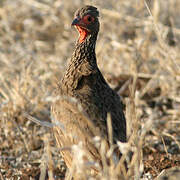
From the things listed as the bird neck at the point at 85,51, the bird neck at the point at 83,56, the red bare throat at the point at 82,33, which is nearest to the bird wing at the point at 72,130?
the bird neck at the point at 83,56

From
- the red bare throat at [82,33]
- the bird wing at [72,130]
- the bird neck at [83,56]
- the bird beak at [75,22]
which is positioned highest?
the bird beak at [75,22]

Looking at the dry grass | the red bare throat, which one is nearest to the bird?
the red bare throat

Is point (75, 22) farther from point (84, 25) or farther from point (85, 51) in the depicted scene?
point (85, 51)

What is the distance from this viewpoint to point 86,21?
13.6 feet

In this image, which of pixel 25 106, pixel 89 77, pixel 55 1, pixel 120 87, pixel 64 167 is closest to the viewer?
pixel 89 77

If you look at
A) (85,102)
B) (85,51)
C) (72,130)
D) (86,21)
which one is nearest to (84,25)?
(86,21)

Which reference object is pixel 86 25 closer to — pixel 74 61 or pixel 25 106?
pixel 74 61

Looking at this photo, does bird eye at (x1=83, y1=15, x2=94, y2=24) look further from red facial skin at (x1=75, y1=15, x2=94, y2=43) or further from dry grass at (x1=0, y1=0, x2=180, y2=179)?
dry grass at (x1=0, y1=0, x2=180, y2=179)

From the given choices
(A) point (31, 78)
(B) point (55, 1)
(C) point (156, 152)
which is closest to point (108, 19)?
(B) point (55, 1)

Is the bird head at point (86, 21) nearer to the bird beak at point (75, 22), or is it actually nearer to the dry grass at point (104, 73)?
the bird beak at point (75, 22)

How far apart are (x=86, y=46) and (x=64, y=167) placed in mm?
1216

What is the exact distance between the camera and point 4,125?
465cm

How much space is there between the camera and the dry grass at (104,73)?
4.35 m

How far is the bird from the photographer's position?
11.7 feet
